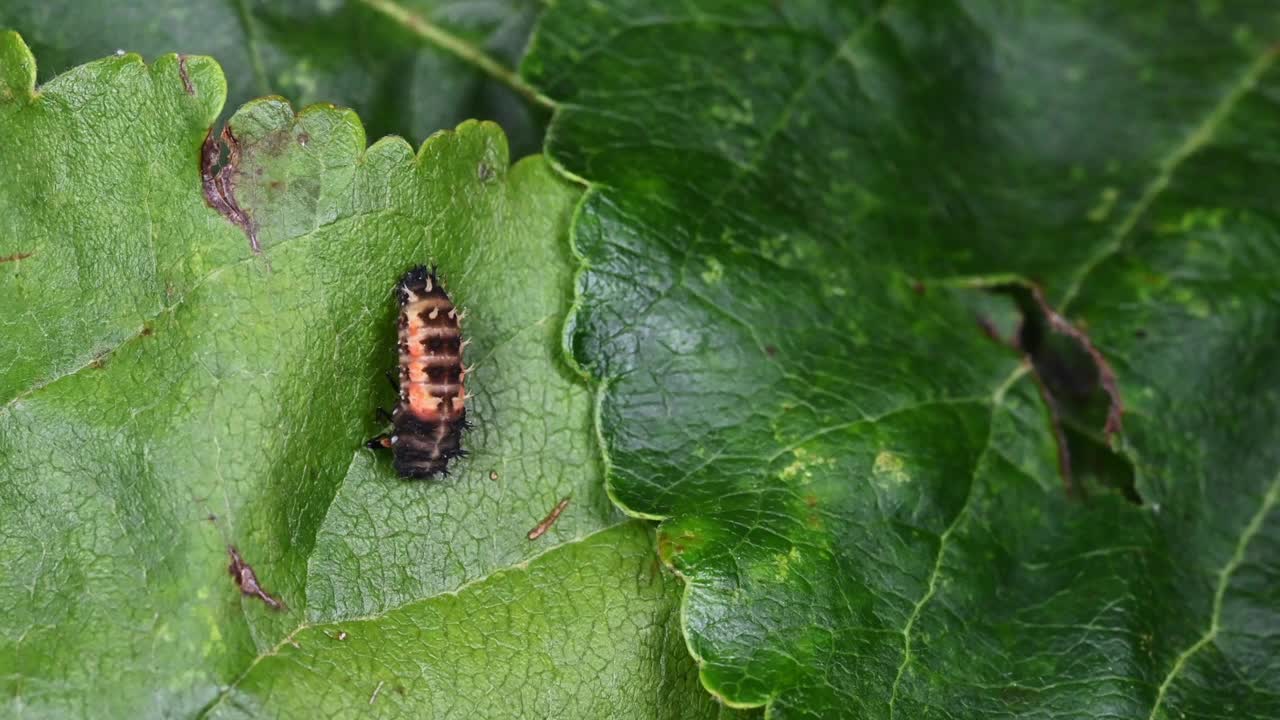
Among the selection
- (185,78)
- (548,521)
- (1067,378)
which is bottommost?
(548,521)

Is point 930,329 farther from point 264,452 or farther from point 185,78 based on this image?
point 185,78

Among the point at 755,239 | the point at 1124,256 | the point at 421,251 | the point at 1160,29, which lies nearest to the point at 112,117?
the point at 421,251

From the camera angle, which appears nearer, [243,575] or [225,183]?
[243,575]

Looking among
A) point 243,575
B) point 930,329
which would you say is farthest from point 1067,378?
point 243,575

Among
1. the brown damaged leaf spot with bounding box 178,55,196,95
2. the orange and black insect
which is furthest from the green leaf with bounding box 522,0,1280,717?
the brown damaged leaf spot with bounding box 178,55,196,95


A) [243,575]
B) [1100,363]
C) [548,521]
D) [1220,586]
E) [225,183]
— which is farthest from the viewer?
[1100,363]

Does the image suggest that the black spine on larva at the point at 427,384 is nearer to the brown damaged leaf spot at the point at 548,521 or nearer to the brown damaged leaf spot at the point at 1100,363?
the brown damaged leaf spot at the point at 548,521

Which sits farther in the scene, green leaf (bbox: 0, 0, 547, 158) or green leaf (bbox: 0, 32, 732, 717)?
green leaf (bbox: 0, 0, 547, 158)

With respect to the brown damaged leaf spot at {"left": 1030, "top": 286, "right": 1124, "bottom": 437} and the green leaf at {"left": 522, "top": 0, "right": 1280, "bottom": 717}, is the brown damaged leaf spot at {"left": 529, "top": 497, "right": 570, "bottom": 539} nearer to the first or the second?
the green leaf at {"left": 522, "top": 0, "right": 1280, "bottom": 717}
